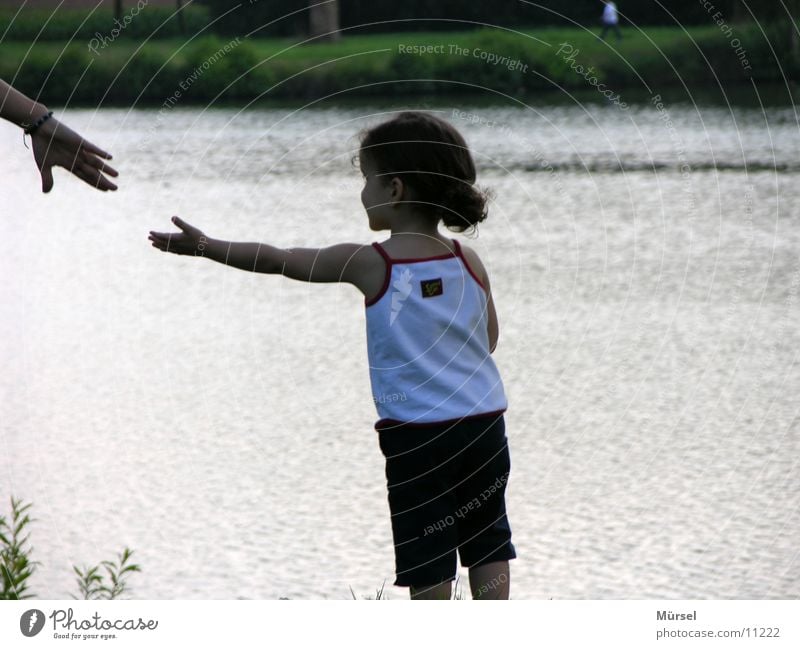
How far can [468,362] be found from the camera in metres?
2.96

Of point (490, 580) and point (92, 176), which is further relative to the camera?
point (490, 580)

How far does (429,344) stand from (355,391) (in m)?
4.57

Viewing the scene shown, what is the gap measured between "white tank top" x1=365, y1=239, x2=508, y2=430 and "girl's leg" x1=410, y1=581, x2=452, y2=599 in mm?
407

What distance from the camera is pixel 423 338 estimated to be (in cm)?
295

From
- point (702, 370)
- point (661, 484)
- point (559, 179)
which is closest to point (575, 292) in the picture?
point (702, 370)

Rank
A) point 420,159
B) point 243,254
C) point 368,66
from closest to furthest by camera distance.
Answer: point 243,254 → point 420,159 → point 368,66

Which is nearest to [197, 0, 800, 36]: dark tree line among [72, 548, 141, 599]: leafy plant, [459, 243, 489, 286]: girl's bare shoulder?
[72, 548, 141, 599]: leafy plant

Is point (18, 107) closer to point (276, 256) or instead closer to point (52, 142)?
point (52, 142)

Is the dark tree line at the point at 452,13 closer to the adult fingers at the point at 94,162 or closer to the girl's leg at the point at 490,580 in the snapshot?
the adult fingers at the point at 94,162

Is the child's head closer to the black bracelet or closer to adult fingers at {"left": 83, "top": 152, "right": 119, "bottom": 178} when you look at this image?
adult fingers at {"left": 83, "top": 152, "right": 119, "bottom": 178}

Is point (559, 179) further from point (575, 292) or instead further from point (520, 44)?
point (520, 44)

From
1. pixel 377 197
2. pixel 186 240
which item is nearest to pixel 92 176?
pixel 186 240

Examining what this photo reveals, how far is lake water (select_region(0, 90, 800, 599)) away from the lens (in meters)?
5.46
